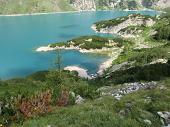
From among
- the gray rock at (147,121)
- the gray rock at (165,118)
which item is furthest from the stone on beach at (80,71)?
the gray rock at (147,121)

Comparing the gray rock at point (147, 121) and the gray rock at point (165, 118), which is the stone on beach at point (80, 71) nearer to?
the gray rock at point (165, 118)

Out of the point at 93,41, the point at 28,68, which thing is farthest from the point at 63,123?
the point at 93,41

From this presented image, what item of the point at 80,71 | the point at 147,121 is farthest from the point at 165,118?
the point at 80,71

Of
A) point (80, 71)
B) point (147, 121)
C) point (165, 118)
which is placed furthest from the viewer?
point (80, 71)

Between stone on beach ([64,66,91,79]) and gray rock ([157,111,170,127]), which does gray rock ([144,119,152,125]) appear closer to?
gray rock ([157,111,170,127])

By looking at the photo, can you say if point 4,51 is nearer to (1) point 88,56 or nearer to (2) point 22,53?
(2) point 22,53

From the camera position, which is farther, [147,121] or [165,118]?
[165,118]

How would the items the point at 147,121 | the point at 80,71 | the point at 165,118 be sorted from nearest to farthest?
1. the point at 147,121
2. the point at 165,118
3. the point at 80,71

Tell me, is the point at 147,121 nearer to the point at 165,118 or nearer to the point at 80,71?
the point at 165,118

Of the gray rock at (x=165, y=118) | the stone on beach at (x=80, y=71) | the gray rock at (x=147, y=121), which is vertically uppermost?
the gray rock at (x=147, y=121)

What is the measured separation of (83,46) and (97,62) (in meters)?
36.7

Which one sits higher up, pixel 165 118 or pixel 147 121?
pixel 147 121

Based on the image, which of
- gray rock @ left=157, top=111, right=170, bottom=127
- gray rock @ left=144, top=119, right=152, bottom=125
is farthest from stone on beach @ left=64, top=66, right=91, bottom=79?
gray rock @ left=144, top=119, right=152, bottom=125

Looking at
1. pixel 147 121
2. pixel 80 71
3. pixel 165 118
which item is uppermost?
pixel 147 121
